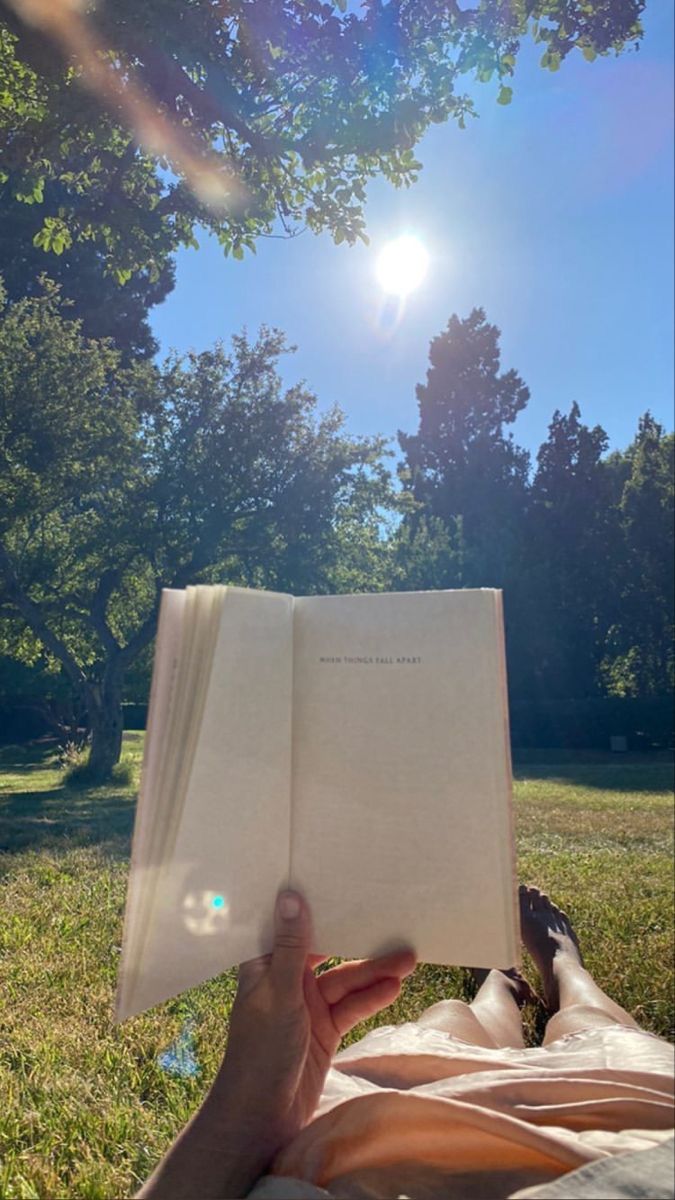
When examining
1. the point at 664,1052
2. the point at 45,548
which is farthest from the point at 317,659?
the point at 45,548

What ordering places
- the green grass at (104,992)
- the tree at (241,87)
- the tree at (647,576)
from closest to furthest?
the green grass at (104,992)
the tree at (241,87)
the tree at (647,576)

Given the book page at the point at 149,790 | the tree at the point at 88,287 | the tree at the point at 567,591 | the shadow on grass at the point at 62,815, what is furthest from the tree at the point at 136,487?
the book page at the point at 149,790

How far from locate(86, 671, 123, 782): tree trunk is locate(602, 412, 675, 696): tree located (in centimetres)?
1349

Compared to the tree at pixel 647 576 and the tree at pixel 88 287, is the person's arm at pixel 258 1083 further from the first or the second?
the tree at pixel 647 576

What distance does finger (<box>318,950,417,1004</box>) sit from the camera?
3.71 feet

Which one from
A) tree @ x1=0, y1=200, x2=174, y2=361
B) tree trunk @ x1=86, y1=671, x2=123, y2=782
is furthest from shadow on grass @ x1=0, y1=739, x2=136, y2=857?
tree @ x1=0, y1=200, x2=174, y2=361

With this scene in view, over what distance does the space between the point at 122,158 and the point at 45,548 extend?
7.98 meters

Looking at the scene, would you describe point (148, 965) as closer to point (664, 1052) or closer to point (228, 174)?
point (664, 1052)

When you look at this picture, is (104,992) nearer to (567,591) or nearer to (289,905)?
(289,905)

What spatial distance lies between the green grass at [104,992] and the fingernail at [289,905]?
30.7 inches

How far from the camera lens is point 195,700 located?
1.07 m

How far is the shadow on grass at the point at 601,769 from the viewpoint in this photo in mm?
11727

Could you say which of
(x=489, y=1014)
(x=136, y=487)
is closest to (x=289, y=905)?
(x=489, y=1014)

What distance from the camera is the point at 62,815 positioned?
6914 mm
